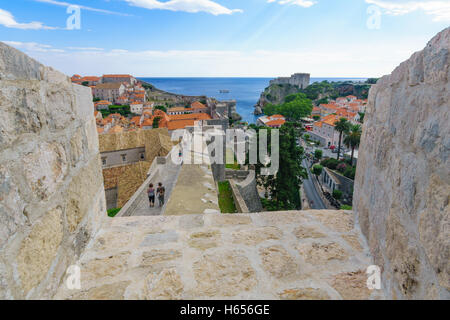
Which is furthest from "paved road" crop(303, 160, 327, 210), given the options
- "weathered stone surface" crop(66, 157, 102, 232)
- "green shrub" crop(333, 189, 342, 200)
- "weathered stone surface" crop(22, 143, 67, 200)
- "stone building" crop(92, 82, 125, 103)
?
"stone building" crop(92, 82, 125, 103)

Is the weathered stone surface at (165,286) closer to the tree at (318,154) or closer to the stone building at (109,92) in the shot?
the tree at (318,154)

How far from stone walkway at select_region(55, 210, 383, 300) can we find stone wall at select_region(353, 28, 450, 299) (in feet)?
0.95

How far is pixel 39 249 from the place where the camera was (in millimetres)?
1376

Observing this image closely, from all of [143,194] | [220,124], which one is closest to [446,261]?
[143,194]

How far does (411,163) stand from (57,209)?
2102 millimetres

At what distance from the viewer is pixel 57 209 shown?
1.59 meters

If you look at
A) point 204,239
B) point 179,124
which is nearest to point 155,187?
point 204,239

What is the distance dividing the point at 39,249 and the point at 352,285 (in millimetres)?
1937

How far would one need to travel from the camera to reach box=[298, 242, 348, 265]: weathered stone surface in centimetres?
201

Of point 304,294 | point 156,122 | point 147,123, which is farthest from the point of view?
point 147,123

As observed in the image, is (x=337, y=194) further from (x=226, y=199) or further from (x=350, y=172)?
(x=226, y=199)

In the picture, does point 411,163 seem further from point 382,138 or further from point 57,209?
point 57,209

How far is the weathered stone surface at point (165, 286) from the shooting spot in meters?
1.65
